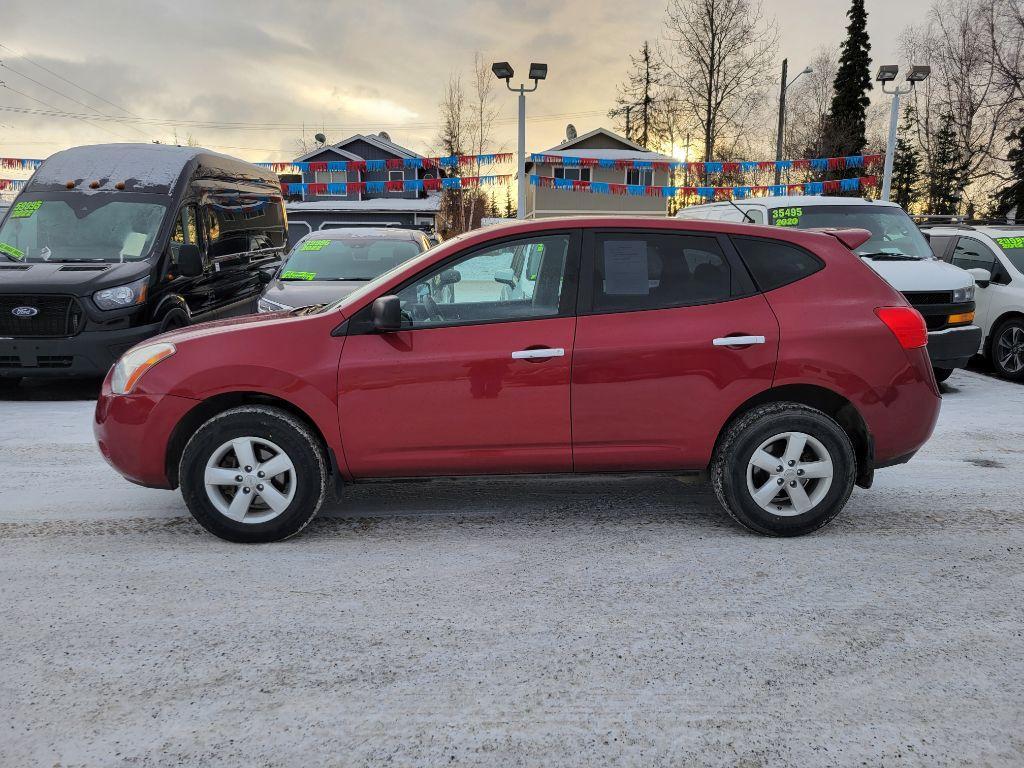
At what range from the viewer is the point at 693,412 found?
13.2 feet

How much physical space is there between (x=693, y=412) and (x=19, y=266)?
753 cm

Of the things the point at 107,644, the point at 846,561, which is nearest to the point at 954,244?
the point at 846,561

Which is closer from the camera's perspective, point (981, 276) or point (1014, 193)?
point (981, 276)

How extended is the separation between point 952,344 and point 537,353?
5.78 m

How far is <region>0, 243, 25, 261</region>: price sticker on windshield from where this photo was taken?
28.2 feet

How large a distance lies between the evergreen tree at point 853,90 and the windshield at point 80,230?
153ft

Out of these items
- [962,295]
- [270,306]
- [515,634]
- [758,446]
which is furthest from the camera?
[270,306]

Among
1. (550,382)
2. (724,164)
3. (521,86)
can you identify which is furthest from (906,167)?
(550,382)

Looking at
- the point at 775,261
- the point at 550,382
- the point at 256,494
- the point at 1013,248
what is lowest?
the point at 256,494

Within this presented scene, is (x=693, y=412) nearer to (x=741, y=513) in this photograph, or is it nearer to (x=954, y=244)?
(x=741, y=513)

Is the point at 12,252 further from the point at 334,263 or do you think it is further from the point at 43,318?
the point at 334,263

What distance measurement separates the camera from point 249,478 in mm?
3939

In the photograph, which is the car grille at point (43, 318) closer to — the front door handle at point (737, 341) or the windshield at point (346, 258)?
the windshield at point (346, 258)

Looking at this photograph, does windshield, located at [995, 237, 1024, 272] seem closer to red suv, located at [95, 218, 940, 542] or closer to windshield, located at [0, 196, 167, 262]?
red suv, located at [95, 218, 940, 542]
